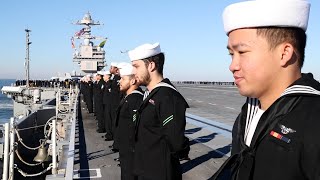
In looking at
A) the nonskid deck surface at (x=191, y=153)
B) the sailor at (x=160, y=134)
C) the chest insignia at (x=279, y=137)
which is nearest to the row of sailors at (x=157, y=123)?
the sailor at (x=160, y=134)

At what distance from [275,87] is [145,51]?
270 centimetres

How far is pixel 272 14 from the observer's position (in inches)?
60.3

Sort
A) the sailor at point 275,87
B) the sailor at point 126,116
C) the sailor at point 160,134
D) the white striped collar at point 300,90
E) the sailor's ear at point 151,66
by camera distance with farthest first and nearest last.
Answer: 1. the sailor at point 126,116
2. the sailor's ear at point 151,66
3. the sailor at point 160,134
4. the white striped collar at point 300,90
5. the sailor at point 275,87

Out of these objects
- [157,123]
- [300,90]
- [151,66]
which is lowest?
[157,123]

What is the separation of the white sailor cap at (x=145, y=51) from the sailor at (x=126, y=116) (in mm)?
1031

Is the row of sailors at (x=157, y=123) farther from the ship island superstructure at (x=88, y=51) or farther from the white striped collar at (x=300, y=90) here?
the ship island superstructure at (x=88, y=51)

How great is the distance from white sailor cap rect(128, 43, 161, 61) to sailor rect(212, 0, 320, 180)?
242 centimetres

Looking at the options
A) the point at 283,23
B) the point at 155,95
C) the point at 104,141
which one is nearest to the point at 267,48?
the point at 283,23

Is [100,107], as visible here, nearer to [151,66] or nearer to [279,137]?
[151,66]

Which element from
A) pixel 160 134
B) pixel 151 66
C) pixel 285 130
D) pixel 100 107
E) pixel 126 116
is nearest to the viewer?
pixel 285 130

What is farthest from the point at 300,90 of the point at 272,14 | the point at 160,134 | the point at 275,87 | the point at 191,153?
the point at 191,153

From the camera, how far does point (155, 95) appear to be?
3812mm

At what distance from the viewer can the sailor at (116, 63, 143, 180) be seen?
17.3 ft

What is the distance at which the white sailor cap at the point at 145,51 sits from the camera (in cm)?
411
